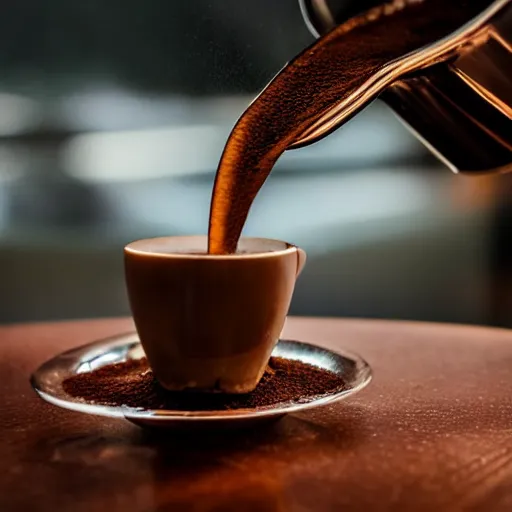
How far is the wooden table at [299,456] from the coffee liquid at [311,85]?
14 centimetres

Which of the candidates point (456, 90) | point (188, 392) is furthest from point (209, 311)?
point (456, 90)

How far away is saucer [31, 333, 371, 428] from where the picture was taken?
0.48 meters

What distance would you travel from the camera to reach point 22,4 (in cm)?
199

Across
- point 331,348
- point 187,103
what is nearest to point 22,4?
point 187,103

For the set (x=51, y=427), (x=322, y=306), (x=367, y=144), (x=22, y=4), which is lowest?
(x=322, y=306)

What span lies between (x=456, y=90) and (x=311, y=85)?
167 mm

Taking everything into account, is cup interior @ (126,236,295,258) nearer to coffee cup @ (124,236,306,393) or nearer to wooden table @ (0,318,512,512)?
coffee cup @ (124,236,306,393)

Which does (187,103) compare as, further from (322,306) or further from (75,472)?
(75,472)

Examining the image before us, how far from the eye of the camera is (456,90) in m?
0.65

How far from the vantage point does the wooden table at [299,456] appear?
0.43 m

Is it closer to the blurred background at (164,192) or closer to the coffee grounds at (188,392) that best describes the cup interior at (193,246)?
the coffee grounds at (188,392)

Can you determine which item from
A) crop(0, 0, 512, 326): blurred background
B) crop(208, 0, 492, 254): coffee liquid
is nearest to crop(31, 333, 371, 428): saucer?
crop(208, 0, 492, 254): coffee liquid

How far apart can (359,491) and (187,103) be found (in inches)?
66.1

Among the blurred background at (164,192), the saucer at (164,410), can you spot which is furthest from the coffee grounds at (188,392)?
the blurred background at (164,192)
